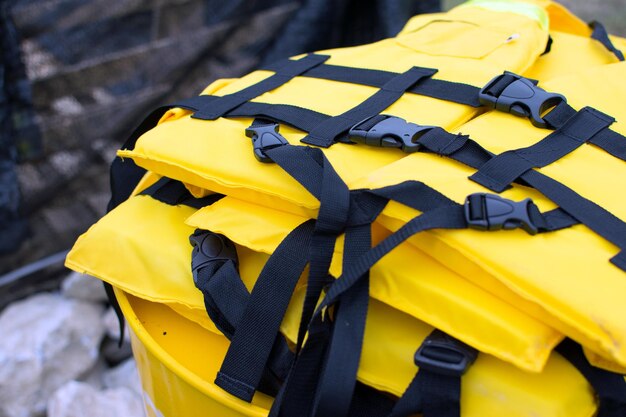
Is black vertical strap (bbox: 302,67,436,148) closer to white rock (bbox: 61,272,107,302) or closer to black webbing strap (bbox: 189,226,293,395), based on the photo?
black webbing strap (bbox: 189,226,293,395)

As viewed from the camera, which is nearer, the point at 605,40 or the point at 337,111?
the point at 337,111

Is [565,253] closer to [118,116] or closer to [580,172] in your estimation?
[580,172]

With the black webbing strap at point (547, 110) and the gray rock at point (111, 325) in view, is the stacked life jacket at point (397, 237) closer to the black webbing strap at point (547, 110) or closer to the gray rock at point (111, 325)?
the black webbing strap at point (547, 110)

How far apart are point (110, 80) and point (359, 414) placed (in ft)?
4.53

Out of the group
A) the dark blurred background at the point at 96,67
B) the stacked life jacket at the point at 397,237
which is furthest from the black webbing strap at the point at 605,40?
the dark blurred background at the point at 96,67

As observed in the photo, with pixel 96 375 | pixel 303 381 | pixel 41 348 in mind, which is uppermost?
pixel 303 381

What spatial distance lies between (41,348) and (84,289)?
8.8 inches

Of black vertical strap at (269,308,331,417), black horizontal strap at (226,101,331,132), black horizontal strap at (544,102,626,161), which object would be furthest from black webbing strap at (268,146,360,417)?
black horizontal strap at (544,102,626,161)

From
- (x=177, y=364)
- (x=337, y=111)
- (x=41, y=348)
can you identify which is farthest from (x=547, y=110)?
(x=41, y=348)

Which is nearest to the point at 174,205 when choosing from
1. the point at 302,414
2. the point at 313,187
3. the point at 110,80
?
the point at 313,187

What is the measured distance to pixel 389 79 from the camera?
3.68 feet

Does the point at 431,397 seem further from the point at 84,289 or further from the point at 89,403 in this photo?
the point at 84,289

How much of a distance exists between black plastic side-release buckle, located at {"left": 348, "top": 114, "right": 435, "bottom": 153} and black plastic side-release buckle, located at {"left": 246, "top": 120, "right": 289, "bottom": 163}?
0.11 metres

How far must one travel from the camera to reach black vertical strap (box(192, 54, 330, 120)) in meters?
1.06
